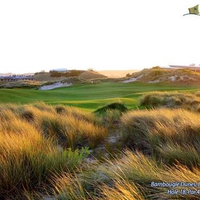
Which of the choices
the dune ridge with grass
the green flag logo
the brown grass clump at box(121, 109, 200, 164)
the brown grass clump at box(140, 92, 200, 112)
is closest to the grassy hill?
the brown grass clump at box(140, 92, 200, 112)

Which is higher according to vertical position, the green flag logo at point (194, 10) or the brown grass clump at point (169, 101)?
the green flag logo at point (194, 10)

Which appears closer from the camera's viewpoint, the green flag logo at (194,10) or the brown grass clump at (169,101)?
the green flag logo at (194,10)

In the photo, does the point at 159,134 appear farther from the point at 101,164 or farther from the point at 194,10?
the point at 194,10

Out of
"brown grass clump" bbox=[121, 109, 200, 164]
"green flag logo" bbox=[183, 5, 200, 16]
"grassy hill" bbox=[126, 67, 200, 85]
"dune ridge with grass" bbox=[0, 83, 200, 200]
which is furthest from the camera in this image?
"grassy hill" bbox=[126, 67, 200, 85]

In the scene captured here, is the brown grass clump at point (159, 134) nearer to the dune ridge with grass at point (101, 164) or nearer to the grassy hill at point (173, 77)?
the dune ridge with grass at point (101, 164)

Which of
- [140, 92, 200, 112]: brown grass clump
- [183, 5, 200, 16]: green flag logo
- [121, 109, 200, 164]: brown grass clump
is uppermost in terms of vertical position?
[183, 5, 200, 16]: green flag logo

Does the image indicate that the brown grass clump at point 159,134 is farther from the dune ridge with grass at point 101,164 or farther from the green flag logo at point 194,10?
the green flag logo at point 194,10

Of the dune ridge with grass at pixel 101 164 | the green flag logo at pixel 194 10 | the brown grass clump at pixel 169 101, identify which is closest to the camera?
the dune ridge with grass at pixel 101 164

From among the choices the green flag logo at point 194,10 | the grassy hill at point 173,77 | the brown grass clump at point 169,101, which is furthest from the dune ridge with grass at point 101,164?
the grassy hill at point 173,77

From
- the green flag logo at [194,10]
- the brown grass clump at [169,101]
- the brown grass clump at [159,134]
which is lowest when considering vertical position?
the brown grass clump at [169,101]

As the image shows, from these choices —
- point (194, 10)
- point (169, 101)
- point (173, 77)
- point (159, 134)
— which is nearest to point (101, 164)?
point (159, 134)

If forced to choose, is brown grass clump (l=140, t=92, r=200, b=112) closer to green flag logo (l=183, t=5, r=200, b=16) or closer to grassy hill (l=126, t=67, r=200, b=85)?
green flag logo (l=183, t=5, r=200, b=16)

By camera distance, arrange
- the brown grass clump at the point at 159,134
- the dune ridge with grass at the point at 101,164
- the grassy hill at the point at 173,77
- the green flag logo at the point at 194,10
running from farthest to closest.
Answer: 1. the grassy hill at the point at 173,77
2. the green flag logo at the point at 194,10
3. the brown grass clump at the point at 159,134
4. the dune ridge with grass at the point at 101,164

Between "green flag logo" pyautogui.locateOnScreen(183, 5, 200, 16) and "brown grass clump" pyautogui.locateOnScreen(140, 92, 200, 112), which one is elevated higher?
"green flag logo" pyautogui.locateOnScreen(183, 5, 200, 16)
